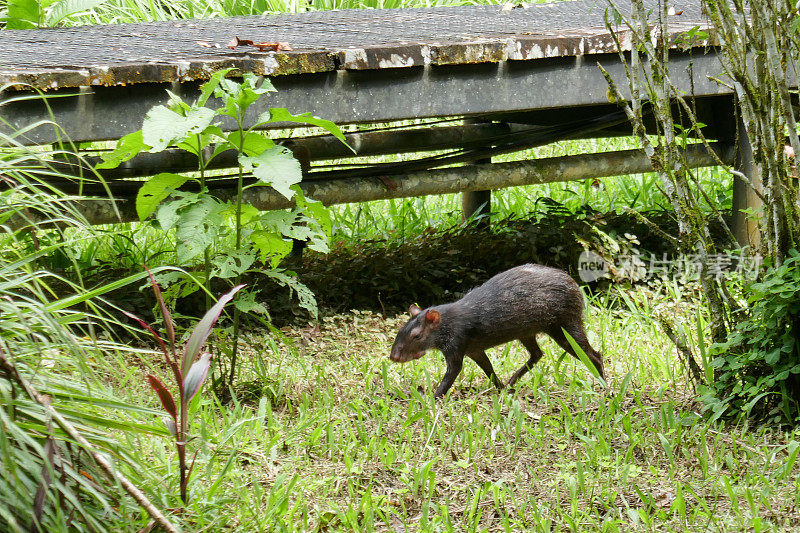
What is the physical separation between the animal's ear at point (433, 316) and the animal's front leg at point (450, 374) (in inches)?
7.2

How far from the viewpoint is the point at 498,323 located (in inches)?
179

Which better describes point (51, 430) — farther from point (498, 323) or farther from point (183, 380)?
point (498, 323)

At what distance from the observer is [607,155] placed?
21.0 ft

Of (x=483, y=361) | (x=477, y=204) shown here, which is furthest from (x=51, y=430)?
(x=477, y=204)

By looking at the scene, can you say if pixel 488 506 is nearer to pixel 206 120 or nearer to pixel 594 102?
pixel 206 120

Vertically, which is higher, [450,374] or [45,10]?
[45,10]

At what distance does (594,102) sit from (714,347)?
Answer: 2080 mm

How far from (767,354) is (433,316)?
163 centimetres

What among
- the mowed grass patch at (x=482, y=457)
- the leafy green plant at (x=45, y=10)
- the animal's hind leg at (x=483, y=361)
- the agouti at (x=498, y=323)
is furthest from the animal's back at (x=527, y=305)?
the leafy green plant at (x=45, y=10)

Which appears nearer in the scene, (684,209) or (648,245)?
(684,209)

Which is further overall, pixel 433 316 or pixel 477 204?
pixel 477 204

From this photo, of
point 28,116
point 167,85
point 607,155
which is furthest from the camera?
point 607,155

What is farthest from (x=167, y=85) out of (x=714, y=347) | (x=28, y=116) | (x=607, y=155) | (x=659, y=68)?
(x=607, y=155)

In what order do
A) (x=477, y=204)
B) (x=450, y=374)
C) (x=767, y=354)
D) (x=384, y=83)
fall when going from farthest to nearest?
(x=477, y=204)
(x=384, y=83)
(x=450, y=374)
(x=767, y=354)
